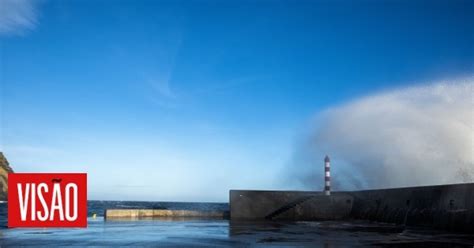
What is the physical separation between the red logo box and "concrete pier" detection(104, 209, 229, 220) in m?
15.2

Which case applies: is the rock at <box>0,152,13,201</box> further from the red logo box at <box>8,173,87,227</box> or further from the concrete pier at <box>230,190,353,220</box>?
the red logo box at <box>8,173,87,227</box>

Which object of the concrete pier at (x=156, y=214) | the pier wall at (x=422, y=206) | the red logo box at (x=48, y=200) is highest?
the red logo box at (x=48, y=200)

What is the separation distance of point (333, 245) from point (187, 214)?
1282 centimetres

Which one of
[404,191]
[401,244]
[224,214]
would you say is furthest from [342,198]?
[401,244]

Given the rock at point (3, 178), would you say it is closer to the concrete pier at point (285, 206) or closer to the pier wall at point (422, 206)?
the concrete pier at point (285, 206)

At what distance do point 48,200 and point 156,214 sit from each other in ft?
55.0

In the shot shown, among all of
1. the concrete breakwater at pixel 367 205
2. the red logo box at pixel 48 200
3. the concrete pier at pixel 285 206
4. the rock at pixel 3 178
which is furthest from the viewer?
the rock at pixel 3 178

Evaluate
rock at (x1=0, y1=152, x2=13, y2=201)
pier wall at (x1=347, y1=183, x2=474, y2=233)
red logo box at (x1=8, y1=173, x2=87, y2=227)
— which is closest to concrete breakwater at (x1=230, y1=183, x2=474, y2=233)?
pier wall at (x1=347, y1=183, x2=474, y2=233)

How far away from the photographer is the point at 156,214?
877 inches

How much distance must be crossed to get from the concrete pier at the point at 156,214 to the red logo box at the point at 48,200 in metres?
15.2

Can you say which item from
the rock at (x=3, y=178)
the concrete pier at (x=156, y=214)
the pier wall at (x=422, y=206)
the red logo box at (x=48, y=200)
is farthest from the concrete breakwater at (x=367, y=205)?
the rock at (x=3, y=178)

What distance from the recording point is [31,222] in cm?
589

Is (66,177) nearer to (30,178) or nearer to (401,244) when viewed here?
(30,178)

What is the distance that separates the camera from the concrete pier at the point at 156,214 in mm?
20797
